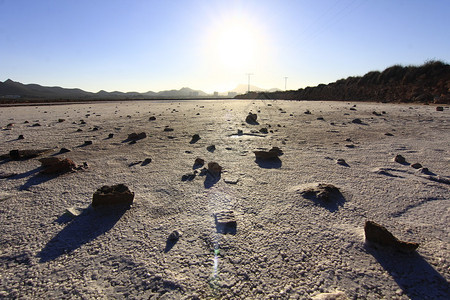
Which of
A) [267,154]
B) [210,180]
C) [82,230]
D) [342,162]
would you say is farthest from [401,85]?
[82,230]

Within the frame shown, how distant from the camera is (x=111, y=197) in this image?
73.8 inches

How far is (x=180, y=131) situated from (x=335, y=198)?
12.4ft

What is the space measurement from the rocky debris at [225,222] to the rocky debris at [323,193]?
0.73 metres

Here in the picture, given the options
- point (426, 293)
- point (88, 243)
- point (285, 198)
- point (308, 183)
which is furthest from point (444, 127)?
point (88, 243)

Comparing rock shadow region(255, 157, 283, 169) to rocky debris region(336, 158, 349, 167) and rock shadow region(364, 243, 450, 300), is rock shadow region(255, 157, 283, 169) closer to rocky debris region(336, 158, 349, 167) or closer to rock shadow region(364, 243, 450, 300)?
rocky debris region(336, 158, 349, 167)

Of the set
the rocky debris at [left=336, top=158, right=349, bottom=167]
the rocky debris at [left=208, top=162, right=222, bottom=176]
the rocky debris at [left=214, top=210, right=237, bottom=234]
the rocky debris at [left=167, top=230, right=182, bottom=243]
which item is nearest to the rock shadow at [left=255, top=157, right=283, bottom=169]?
the rocky debris at [left=208, top=162, right=222, bottom=176]

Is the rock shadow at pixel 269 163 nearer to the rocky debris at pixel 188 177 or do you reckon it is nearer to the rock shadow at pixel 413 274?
the rocky debris at pixel 188 177

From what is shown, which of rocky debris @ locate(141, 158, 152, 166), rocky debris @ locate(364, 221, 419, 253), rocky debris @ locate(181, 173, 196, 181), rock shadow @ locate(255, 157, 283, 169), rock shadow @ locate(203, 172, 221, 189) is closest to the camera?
rocky debris @ locate(364, 221, 419, 253)

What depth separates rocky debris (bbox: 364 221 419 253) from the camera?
4.27 feet

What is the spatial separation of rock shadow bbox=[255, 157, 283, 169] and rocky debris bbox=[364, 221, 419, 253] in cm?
140

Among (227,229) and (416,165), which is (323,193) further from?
(416,165)

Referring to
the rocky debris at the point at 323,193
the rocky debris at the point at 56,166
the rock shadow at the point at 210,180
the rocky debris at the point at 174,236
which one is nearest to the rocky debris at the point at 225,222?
the rocky debris at the point at 174,236

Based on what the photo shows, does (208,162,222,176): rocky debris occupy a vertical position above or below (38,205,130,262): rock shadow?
above

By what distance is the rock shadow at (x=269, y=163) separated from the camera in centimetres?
279
